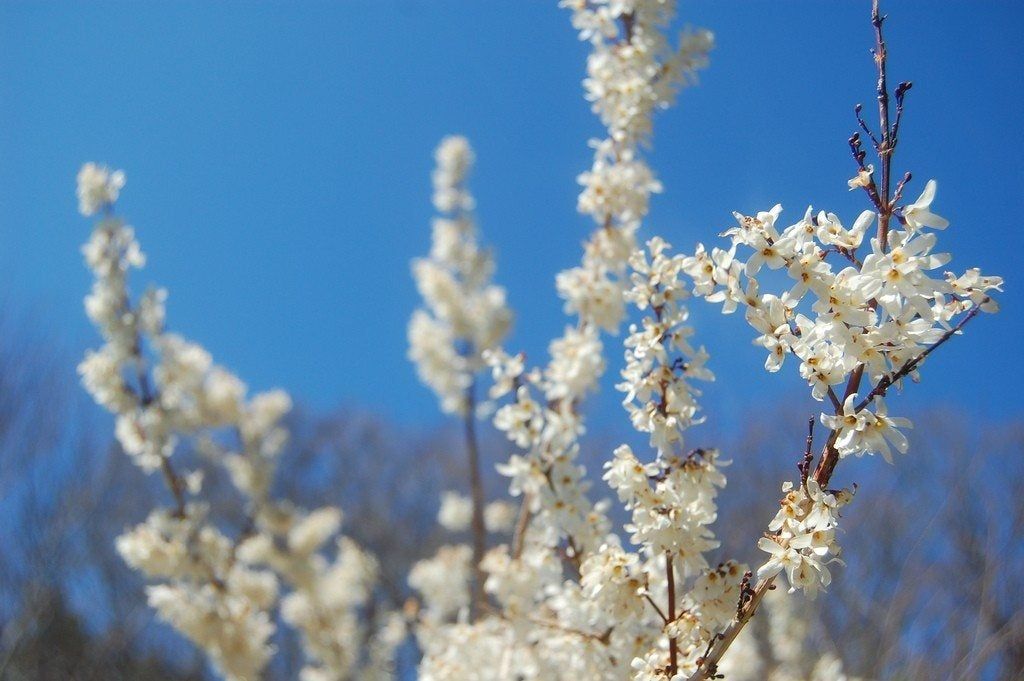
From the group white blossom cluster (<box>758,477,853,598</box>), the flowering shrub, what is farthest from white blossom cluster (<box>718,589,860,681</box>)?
white blossom cluster (<box>758,477,853,598</box>)

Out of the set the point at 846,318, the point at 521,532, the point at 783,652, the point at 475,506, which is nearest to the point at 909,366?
the point at 846,318

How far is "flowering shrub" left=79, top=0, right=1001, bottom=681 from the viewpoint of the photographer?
4.52 feet

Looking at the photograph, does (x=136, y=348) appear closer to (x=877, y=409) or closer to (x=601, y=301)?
(x=601, y=301)

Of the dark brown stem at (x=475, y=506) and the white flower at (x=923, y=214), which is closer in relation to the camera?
the white flower at (x=923, y=214)

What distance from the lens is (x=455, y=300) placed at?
5984 millimetres

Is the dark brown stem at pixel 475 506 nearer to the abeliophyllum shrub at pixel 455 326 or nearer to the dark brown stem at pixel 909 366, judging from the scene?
the abeliophyllum shrub at pixel 455 326

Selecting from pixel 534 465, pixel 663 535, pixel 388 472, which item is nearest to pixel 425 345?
pixel 534 465

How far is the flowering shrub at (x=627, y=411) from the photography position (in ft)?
4.52

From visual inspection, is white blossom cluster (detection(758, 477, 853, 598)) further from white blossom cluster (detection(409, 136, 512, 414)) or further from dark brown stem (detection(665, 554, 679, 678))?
white blossom cluster (detection(409, 136, 512, 414))

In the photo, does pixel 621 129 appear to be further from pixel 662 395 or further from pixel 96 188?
pixel 96 188

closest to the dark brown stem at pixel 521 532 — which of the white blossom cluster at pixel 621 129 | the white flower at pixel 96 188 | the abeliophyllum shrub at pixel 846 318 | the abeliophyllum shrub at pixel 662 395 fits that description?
the abeliophyllum shrub at pixel 662 395

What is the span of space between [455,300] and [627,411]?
13.7 ft

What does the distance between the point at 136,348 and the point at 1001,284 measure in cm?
368

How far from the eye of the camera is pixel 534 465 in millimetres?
2385
